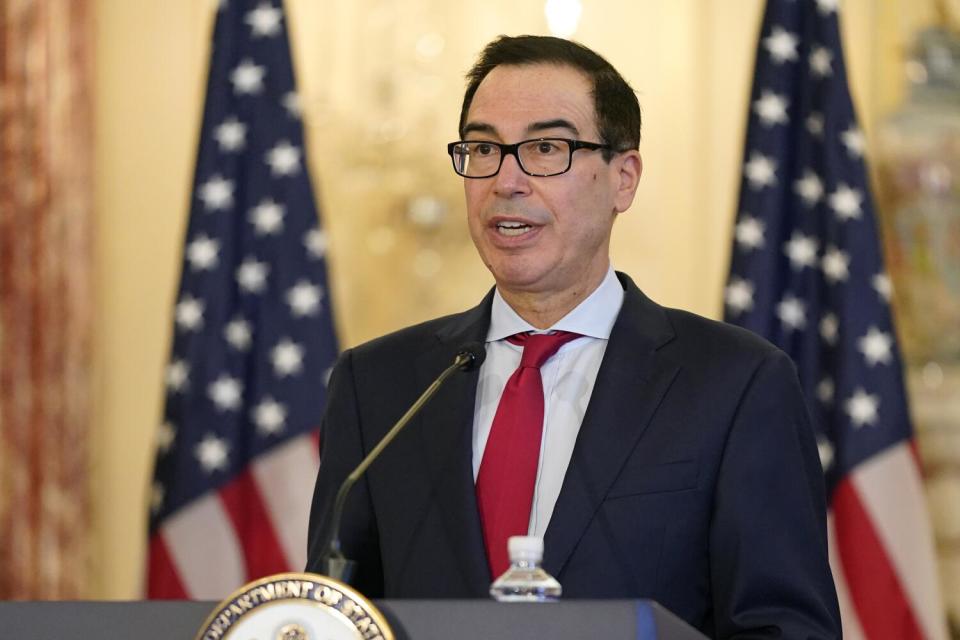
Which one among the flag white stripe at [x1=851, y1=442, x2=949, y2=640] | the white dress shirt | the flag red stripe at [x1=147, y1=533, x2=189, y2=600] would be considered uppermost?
the white dress shirt

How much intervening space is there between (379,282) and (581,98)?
9.10ft

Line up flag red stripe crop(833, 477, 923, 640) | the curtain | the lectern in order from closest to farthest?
the lectern → flag red stripe crop(833, 477, 923, 640) → the curtain

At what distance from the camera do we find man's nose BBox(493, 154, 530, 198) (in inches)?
99.6

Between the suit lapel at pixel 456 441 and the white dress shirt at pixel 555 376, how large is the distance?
4 cm

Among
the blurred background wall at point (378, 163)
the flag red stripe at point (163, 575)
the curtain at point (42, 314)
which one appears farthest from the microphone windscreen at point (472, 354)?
the curtain at point (42, 314)

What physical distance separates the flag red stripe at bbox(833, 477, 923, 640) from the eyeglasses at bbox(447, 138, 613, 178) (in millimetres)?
2264

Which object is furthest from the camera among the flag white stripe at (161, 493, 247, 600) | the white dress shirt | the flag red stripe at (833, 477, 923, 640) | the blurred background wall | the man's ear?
the blurred background wall

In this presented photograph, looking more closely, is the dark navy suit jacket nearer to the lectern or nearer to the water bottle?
the water bottle

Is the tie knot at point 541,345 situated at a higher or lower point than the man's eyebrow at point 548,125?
lower

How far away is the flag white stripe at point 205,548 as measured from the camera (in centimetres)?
474

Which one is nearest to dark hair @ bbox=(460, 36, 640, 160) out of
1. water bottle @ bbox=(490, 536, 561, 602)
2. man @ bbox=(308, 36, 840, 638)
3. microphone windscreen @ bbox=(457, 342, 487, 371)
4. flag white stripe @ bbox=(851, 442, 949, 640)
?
man @ bbox=(308, 36, 840, 638)

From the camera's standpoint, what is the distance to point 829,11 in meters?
4.73

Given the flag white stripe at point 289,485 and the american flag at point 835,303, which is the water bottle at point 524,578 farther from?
the flag white stripe at point 289,485

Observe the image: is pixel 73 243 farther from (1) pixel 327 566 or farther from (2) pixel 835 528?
(1) pixel 327 566
